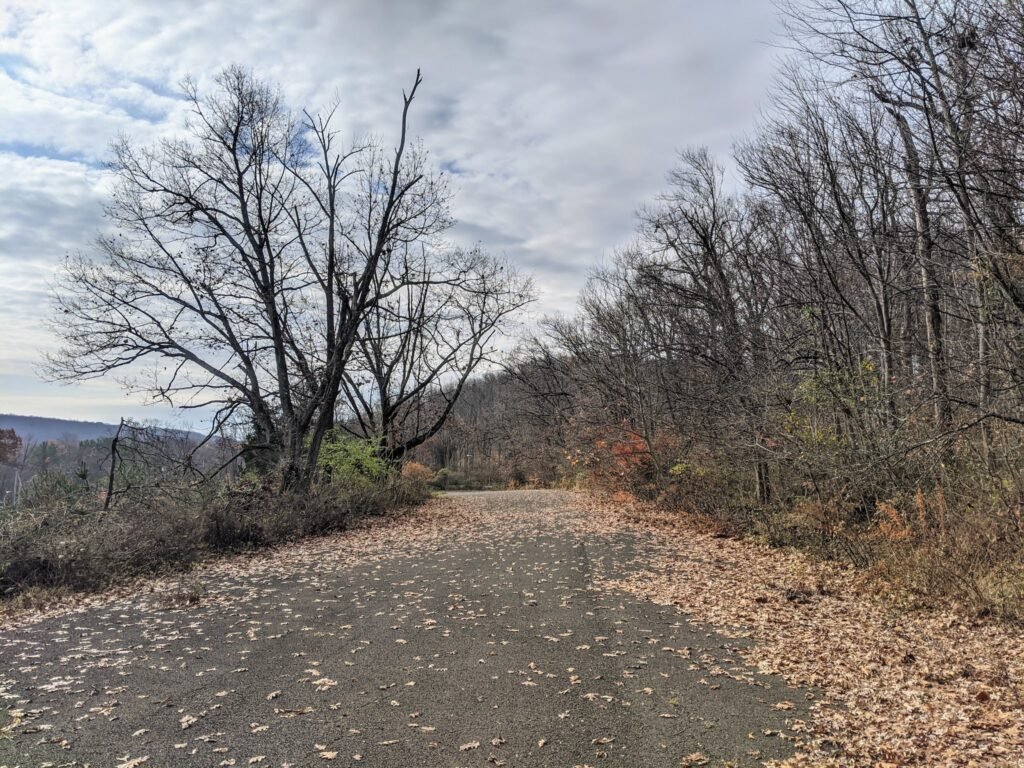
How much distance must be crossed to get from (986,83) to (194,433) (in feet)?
55.3

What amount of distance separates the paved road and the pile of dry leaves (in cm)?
34

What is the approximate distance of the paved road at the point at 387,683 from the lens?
4.00 metres

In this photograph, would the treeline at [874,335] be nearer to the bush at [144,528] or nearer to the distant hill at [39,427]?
the bush at [144,528]

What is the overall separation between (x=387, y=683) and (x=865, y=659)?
12.9 feet

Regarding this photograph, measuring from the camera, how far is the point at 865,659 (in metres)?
5.40

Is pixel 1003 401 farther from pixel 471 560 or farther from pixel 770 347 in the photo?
pixel 471 560

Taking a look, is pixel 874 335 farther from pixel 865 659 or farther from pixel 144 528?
pixel 144 528

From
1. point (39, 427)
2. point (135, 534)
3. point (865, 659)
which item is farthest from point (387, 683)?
point (39, 427)

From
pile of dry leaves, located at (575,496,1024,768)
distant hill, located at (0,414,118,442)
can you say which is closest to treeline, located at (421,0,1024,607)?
pile of dry leaves, located at (575,496,1024,768)

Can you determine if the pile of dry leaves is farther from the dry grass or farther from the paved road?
the dry grass

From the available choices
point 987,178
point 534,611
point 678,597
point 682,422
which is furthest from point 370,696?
Answer: point 682,422

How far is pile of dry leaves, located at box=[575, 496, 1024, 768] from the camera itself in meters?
3.89

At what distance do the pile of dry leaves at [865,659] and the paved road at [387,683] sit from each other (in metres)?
0.34

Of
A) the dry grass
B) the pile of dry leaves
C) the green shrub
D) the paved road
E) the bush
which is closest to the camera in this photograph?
the pile of dry leaves
